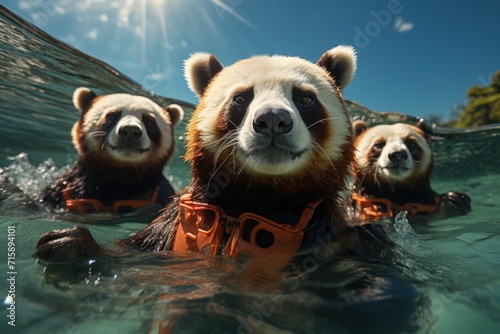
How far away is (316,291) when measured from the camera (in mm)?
2041

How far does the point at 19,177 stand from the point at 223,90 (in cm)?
894

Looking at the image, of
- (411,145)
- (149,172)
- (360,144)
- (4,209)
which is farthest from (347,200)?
(4,209)

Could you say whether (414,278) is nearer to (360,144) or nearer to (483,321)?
(483,321)

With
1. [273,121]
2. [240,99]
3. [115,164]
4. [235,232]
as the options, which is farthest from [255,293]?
Answer: [115,164]

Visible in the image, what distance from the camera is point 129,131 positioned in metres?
5.30

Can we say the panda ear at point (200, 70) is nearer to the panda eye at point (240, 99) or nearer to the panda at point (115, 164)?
the panda eye at point (240, 99)

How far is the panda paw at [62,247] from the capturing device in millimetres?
2260

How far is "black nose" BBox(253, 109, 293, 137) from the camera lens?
8.02ft

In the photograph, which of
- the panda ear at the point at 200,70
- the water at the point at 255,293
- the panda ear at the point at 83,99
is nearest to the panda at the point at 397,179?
the water at the point at 255,293

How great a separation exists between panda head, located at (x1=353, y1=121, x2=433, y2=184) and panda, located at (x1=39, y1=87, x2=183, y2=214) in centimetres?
328

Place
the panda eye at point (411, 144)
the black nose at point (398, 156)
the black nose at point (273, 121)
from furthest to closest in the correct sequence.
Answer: the panda eye at point (411, 144) < the black nose at point (398, 156) < the black nose at point (273, 121)

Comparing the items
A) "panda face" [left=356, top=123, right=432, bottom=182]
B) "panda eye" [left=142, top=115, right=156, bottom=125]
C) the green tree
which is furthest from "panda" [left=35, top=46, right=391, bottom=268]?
the green tree

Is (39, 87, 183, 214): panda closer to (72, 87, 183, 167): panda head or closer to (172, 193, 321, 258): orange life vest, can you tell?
(72, 87, 183, 167): panda head

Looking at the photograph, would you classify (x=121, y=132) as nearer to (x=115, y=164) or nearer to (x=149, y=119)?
(x=115, y=164)
